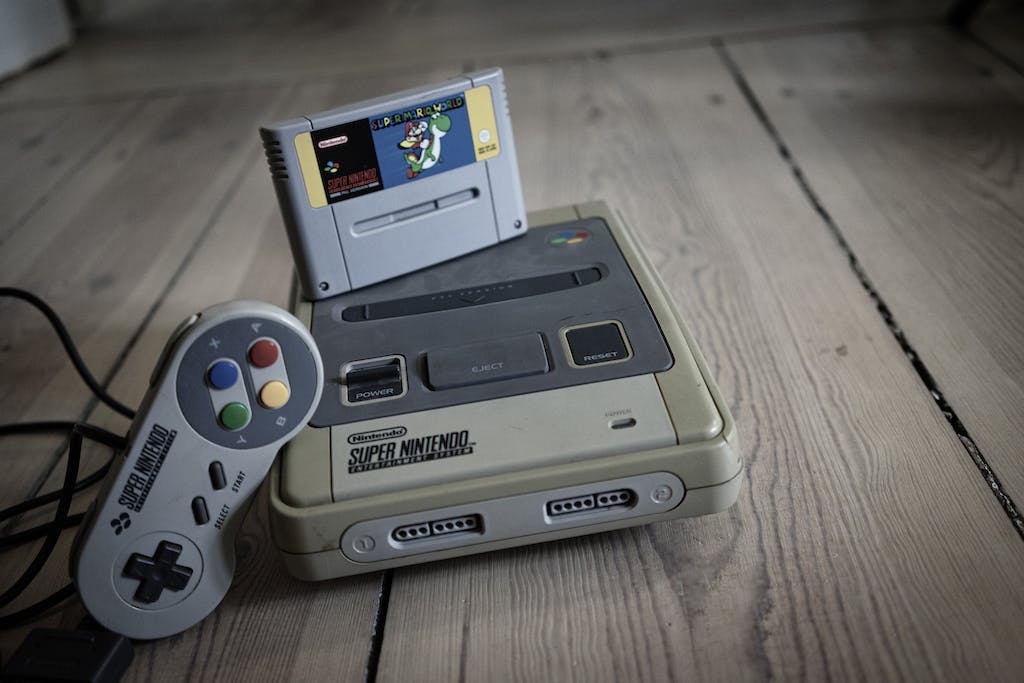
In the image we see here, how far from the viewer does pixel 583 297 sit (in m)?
0.67

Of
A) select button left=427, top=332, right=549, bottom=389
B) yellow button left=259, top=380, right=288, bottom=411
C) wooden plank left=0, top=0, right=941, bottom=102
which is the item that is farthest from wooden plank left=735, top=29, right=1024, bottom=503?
yellow button left=259, top=380, right=288, bottom=411

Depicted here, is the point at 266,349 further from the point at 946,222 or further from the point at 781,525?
the point at 946,222

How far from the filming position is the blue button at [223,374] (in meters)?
0.52

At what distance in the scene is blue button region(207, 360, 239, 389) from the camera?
52 cm

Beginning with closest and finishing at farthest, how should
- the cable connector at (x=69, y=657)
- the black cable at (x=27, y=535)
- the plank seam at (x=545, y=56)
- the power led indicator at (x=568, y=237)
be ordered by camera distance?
the cable connector at (x=69, y=657) < the black cable at (x=27, y=535) < the power led indicator at (x=568, y=237) < the plank seam at (x=545, y=56)

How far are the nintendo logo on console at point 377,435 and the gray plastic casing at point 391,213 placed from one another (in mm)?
179

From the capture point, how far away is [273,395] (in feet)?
1.78

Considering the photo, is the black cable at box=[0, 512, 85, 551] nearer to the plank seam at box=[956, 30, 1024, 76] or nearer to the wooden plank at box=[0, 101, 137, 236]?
the wooden plank at box=[0, 101, 137, 236]

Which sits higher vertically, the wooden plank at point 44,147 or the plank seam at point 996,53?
the wooden plank at point 44,147

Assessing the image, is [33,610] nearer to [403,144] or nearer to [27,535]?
[27,535]

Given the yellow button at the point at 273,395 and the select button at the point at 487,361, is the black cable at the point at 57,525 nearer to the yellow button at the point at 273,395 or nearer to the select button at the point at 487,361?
the yellow button at the point at 273,395

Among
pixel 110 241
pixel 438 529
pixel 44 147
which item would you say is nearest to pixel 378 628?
pixel 438 529

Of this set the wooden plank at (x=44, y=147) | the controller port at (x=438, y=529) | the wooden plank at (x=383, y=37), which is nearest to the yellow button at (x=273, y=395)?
the controller port at (x=438, y=529)

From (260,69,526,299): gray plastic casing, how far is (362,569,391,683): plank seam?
0.24m
